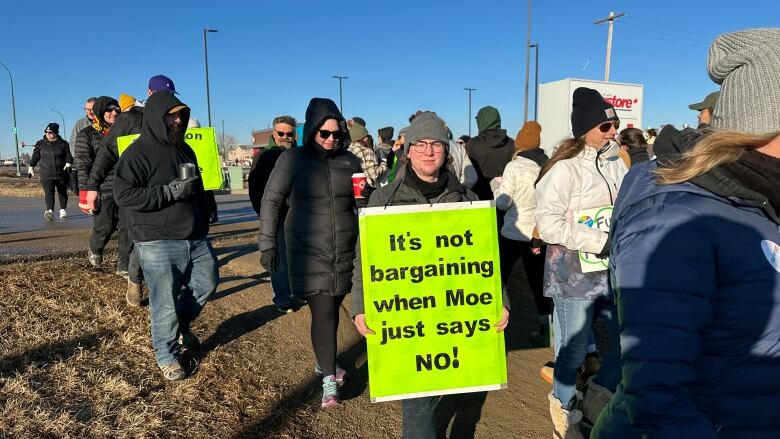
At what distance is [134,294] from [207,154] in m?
1.62

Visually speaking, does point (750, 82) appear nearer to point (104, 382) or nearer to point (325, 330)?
point (325, 330)

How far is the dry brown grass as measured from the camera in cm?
296

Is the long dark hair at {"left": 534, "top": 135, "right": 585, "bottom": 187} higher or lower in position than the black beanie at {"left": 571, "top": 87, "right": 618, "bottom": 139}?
lower

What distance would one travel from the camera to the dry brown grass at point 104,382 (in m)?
2.96

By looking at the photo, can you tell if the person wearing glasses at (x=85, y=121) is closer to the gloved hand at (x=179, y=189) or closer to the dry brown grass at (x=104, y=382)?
the dry brown grass at (x=104, y=382)

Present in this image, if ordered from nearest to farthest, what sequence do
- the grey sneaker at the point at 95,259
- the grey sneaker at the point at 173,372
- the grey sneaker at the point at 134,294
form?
1. the grey sneaker at the point at 173,372
2. the grey sneaker at the point at 134,294
3. the grey sneaker at the point at 95,259

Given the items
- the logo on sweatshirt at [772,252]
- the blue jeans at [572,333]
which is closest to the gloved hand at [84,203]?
the blue jeans at [572,333]

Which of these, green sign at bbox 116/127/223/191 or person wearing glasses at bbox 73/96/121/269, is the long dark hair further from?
person wearing glasses at bbox 73/96/121/269

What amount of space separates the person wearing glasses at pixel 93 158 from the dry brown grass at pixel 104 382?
109cm

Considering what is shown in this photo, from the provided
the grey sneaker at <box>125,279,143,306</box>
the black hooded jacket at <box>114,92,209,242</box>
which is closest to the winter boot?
the black hooded jacket at <box>114,92,209,242</box>

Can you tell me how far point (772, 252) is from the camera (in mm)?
1127

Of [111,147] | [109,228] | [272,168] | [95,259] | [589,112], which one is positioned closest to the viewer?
[589,112]

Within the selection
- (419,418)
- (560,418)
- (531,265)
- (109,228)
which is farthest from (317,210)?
(109,228)

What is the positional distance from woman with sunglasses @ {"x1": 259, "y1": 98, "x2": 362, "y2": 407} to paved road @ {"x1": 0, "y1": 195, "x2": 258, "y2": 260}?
5.86 m
